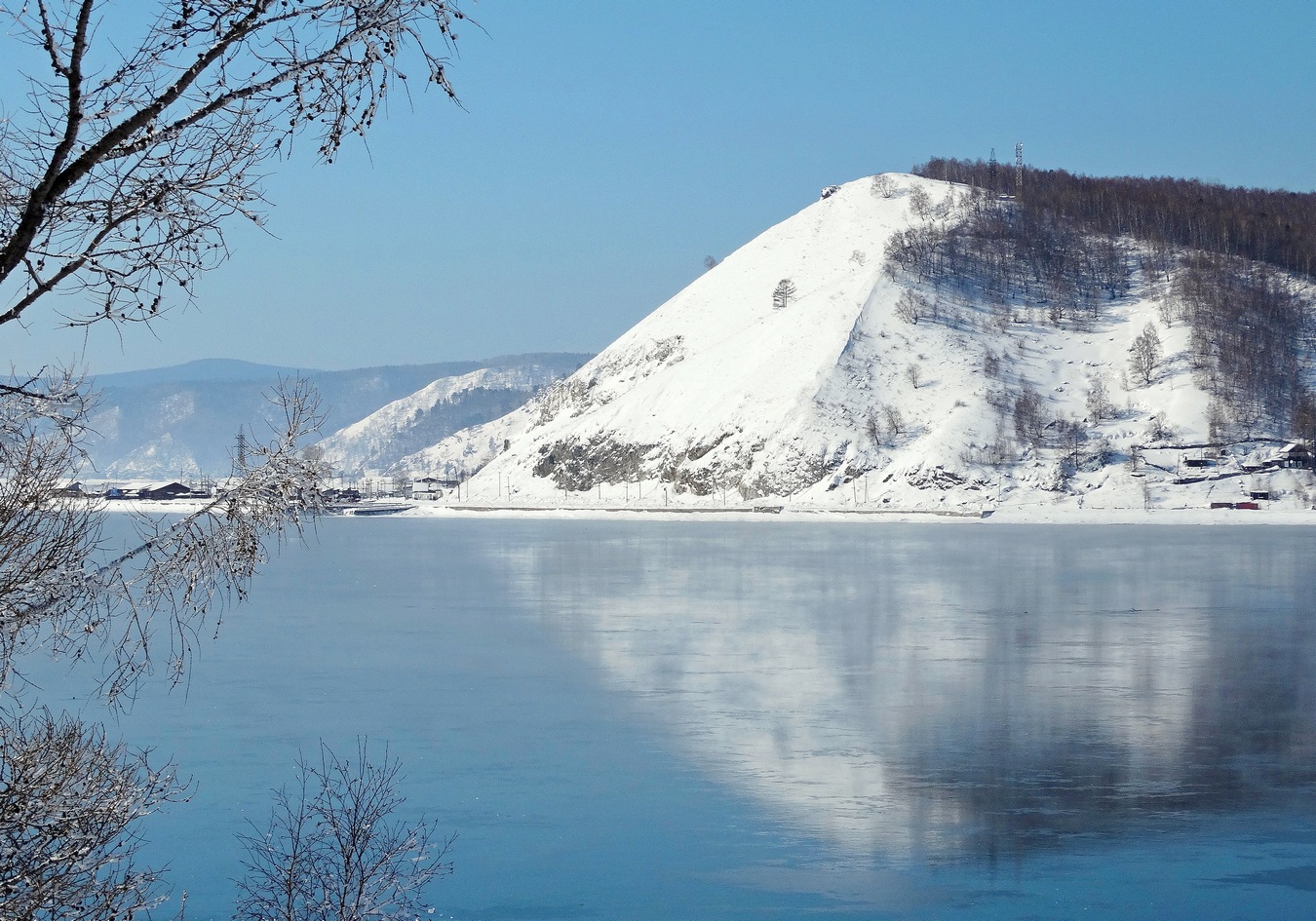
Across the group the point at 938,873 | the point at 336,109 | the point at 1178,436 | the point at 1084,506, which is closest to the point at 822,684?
the point at 938,873

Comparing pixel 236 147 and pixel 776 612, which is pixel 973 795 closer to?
pixel 236 147

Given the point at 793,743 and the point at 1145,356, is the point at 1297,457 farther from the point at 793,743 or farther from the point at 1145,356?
the point at 793,743

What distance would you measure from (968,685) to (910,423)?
140m

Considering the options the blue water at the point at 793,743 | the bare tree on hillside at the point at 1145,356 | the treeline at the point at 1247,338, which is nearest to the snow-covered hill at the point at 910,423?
the bare tree on hillside at the point at 1145,356

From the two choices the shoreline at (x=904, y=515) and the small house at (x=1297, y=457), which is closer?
the shoreline at (x=904, y=515)

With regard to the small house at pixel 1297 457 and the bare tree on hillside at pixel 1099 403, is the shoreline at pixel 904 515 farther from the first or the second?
the bare tree on hillside at pixel 1099 403

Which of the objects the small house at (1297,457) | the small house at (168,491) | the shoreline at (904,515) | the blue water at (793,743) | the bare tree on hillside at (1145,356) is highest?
the bare tree on hillside at (1145,356)

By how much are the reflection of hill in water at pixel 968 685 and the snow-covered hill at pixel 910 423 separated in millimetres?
89018

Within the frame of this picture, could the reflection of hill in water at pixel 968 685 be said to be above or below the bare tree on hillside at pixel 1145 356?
below

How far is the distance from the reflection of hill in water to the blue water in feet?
0.36

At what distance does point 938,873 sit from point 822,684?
45.4ft

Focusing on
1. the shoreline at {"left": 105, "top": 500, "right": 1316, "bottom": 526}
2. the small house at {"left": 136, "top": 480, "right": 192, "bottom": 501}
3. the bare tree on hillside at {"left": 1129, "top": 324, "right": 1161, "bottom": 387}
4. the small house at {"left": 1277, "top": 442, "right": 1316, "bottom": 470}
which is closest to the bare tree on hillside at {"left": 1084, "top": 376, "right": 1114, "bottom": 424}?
the bare tree on hillside at {"left": 1129, "top": 324, "right": 1161, "bottom": 387}

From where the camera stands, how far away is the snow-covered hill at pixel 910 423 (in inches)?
5960

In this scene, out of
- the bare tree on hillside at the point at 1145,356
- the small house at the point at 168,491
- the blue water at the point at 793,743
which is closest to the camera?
the blue water at the point at 793,743
